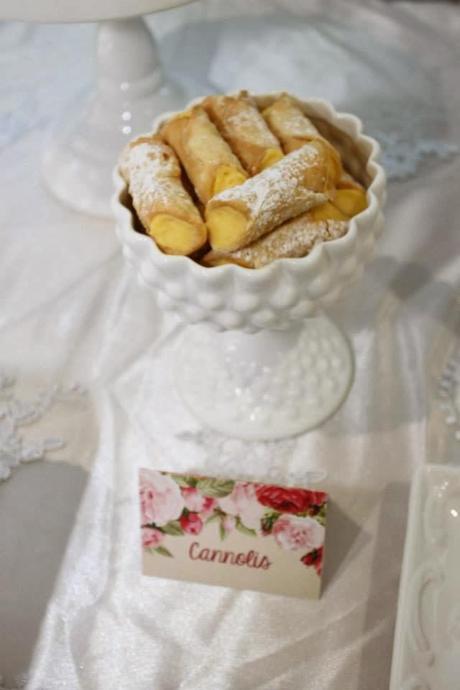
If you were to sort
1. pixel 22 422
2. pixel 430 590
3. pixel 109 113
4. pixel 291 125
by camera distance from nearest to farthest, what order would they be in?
pixel 430 590 → pixel 291 125 → pixel 22 422 → pixel 109 113

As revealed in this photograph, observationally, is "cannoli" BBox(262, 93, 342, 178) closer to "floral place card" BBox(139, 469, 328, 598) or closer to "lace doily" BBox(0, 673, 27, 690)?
"floral place card" BBox(139, 469, 328, 598)

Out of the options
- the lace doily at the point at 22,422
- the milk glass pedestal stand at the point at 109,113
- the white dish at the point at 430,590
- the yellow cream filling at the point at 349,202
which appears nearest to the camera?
the white dish at the point at 430,590

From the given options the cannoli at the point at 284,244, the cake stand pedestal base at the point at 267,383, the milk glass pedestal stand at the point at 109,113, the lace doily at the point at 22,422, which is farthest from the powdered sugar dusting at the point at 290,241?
the milk glass pedestal stand at the point at 109,113

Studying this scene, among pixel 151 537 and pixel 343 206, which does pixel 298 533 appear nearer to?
pixel 151 537

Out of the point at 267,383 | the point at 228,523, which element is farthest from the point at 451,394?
the point at 228,523

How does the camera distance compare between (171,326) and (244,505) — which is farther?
(171,326)

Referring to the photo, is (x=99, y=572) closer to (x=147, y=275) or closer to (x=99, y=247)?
(x=147, y=275)

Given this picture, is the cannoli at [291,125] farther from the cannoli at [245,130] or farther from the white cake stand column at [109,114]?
the white cake stand column at [109,114]
